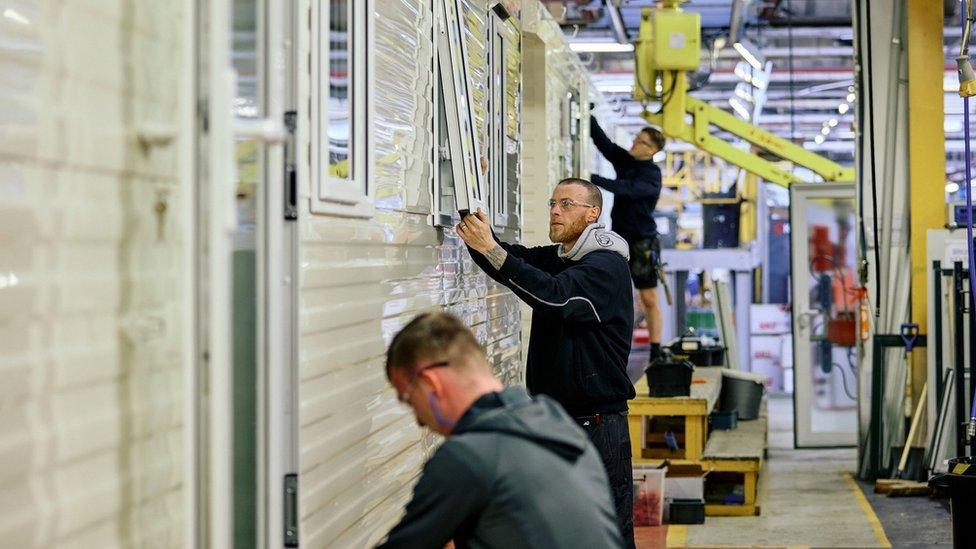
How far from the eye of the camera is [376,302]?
3.59 m

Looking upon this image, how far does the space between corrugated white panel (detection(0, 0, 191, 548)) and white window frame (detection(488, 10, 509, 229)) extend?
11.0 ft

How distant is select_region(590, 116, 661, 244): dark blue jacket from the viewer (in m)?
8.73

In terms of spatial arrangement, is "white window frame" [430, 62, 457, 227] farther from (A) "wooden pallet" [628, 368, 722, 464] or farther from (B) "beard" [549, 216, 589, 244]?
(A) "wooden pallet" [628, 368, 722, 464]

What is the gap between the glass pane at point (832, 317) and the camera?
35.1 ft

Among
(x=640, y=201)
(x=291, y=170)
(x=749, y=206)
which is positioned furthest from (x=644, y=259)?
(x=749, y=206)

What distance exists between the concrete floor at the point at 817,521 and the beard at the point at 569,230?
243 cm

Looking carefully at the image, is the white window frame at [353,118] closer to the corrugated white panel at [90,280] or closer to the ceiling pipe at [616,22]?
the corrugated white panel at [90,280]

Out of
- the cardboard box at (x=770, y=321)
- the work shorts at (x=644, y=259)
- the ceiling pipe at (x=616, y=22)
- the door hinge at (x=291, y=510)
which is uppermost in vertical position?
→ the ceiling pipe at (x=616, y=22)

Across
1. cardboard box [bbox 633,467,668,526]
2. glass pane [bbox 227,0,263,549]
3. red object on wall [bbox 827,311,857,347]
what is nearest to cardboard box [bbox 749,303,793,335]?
red object on wall [bbox 827,311,857,347]

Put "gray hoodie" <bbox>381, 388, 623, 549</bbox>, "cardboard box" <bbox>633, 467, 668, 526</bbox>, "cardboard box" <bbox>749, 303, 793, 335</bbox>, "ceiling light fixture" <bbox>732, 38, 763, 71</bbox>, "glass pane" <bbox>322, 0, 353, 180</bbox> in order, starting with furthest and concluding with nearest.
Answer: "cardboard box" <bbox>749, 303, 793, 335</bbox> < "ceiling light fixture" <bbox>732, 38, 763, 71</bbox> < "cardboard box" <bbox>633, 467, 668, 526</bbox> < "glass pane" <bbox>322, 0, 353, 180</bbox> < "gray hoodie" <bbox>381, 388, 623, 549</bbox>

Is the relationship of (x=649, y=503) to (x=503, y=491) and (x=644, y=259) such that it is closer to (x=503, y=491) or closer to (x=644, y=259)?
(x=644, y=259)

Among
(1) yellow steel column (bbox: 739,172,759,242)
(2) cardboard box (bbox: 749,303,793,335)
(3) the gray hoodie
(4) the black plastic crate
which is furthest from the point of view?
(1) yellow steel column (bbox: 739,172,759,242)

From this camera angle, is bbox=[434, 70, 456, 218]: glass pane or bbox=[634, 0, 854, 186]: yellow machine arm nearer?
bbox=[434, 70, 456, 218]: glass pane

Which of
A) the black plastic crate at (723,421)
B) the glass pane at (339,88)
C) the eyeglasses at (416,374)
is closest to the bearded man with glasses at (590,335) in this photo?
the glass pane at (339,88)
